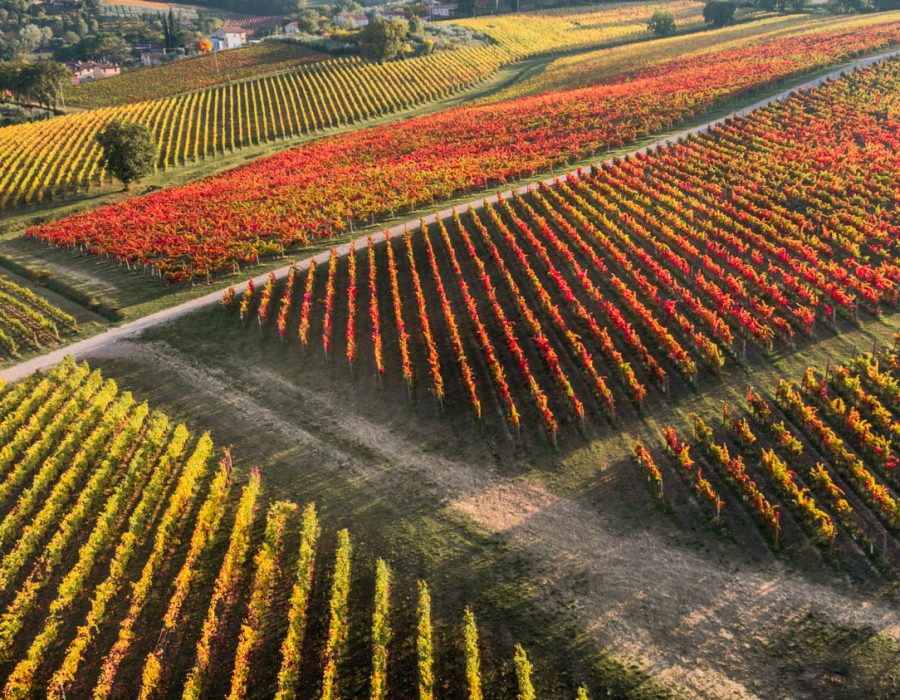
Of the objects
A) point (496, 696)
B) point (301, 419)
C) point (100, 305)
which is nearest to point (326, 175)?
point (100, 305)

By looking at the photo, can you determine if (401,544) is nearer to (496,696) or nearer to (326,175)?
(496,696)

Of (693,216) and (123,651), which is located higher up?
(693,216)

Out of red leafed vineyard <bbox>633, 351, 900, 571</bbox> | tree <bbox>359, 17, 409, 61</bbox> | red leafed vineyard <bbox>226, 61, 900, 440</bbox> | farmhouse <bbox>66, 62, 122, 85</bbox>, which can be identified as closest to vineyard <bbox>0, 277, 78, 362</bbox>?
red leafed vineyard <bbox>226, 61, 900, 440</bbox>

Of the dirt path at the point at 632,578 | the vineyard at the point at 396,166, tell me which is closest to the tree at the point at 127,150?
the vineyard at the point at 396,166

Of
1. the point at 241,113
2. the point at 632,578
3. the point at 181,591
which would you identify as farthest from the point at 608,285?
the point at 241,113

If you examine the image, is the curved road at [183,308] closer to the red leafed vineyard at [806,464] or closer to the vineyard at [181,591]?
the vineyard at [181,591]

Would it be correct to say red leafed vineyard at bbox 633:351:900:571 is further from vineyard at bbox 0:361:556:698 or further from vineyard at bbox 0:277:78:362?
vineyard at bbox 0:277:78:362

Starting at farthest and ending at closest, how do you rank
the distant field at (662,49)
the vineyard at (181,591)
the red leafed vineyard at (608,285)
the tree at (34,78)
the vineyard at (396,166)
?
the distant field at (662,49), the tree at (34,78), the vineyard at (396,166), the red leafed vineyard at (608,285), the vineyard at (181,591)
